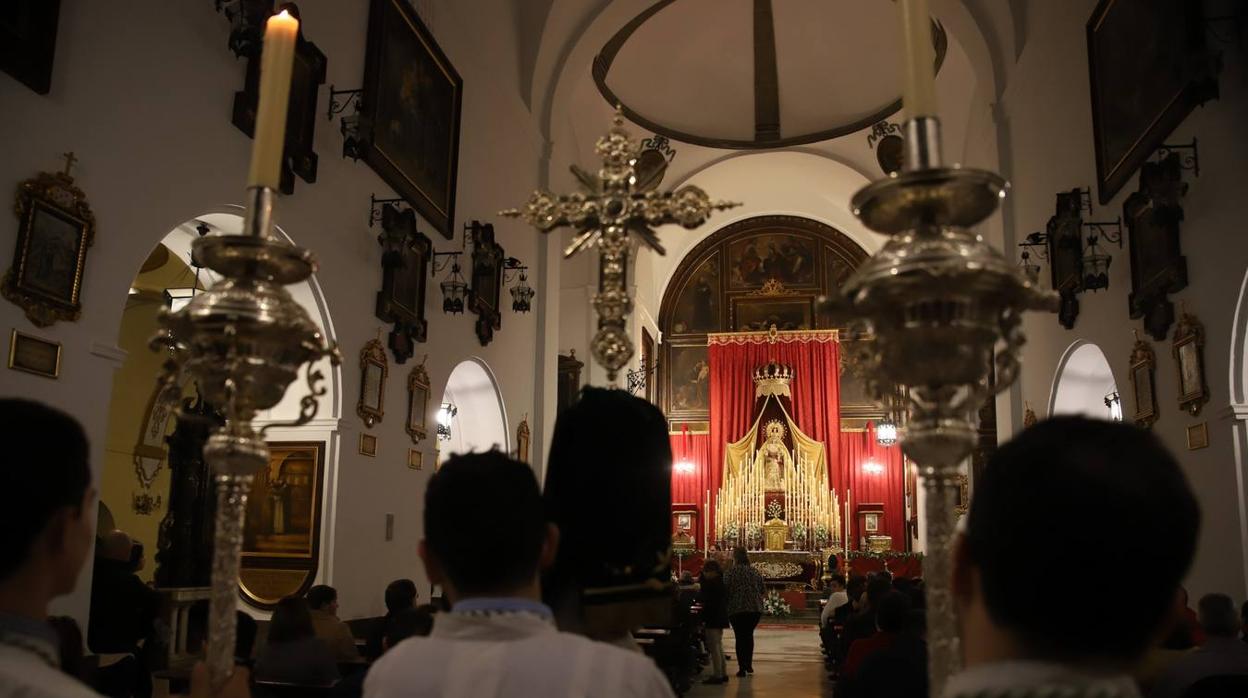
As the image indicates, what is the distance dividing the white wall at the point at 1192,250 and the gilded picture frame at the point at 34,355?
21.0 ft

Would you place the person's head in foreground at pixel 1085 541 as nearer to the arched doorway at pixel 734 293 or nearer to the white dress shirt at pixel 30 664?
the white dress shirt at pixel 30 664

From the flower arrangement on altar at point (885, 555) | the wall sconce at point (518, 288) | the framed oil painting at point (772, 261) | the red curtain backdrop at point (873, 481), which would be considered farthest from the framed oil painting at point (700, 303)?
the wall sconce at point (518, 288)

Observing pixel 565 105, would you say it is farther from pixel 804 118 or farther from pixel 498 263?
pixel 804 118

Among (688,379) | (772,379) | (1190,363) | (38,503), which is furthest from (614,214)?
(688,379)

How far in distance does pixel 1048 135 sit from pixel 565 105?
693 centimetres

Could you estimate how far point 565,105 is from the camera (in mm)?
14656

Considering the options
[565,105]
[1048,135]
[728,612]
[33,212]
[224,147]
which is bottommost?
[728,612]

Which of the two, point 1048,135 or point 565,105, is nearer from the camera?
point 1048,135

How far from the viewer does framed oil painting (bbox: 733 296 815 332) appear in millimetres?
24016

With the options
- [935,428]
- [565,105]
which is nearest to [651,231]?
[935,428]

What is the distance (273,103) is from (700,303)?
22.4 metres

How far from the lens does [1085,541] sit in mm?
1068

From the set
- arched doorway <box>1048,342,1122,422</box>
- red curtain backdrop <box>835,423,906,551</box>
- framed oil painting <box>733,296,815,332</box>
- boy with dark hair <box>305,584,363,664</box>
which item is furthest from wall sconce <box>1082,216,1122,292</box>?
framed oil painting <box>733,296,815,332</box>

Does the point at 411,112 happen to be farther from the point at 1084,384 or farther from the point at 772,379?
the point at 772,379
